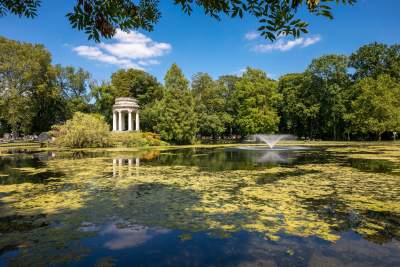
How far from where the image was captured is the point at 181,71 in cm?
4278

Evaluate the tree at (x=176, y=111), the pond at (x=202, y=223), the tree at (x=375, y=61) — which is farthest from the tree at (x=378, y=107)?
the pond at (x=202, y=223)

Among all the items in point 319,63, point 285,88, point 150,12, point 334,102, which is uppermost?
point 319,63

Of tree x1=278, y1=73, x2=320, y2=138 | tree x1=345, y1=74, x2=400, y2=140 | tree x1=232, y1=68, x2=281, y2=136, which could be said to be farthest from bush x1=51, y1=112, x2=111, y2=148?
tree x1=345, y1=74, x2=400, y2=140

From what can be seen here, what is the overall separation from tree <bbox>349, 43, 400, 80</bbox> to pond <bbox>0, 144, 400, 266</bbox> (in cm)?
4706

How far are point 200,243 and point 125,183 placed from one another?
5941 mm

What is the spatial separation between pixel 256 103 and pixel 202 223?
156 ft

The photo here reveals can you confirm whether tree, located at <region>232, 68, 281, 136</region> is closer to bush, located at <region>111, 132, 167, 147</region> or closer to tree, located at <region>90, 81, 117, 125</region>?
bush, located at <region>111, 132, 167, 147</region>

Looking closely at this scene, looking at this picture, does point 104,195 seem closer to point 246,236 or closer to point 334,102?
point 246,236

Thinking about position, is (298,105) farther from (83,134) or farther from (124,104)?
(83,134)

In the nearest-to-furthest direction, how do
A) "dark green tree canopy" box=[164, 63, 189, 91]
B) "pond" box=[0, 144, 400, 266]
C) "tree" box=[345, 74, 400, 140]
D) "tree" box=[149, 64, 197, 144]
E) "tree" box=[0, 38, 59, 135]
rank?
"pond" box=[0, 144, 400, 266]
"tree" box=[149, 64, 197, 144]
"tree" box=[345, 74, 400, 140]
"dark green tree canopy" box=[164, 63, 189, 91]
"tree" box=[0, 38, 59, 135]

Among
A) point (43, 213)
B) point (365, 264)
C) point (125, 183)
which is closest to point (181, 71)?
point (125, 183)

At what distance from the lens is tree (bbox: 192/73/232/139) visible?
1948 inches

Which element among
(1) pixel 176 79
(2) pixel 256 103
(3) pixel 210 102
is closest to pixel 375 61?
(2) pixel 256 103

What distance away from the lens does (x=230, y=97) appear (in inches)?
2290
